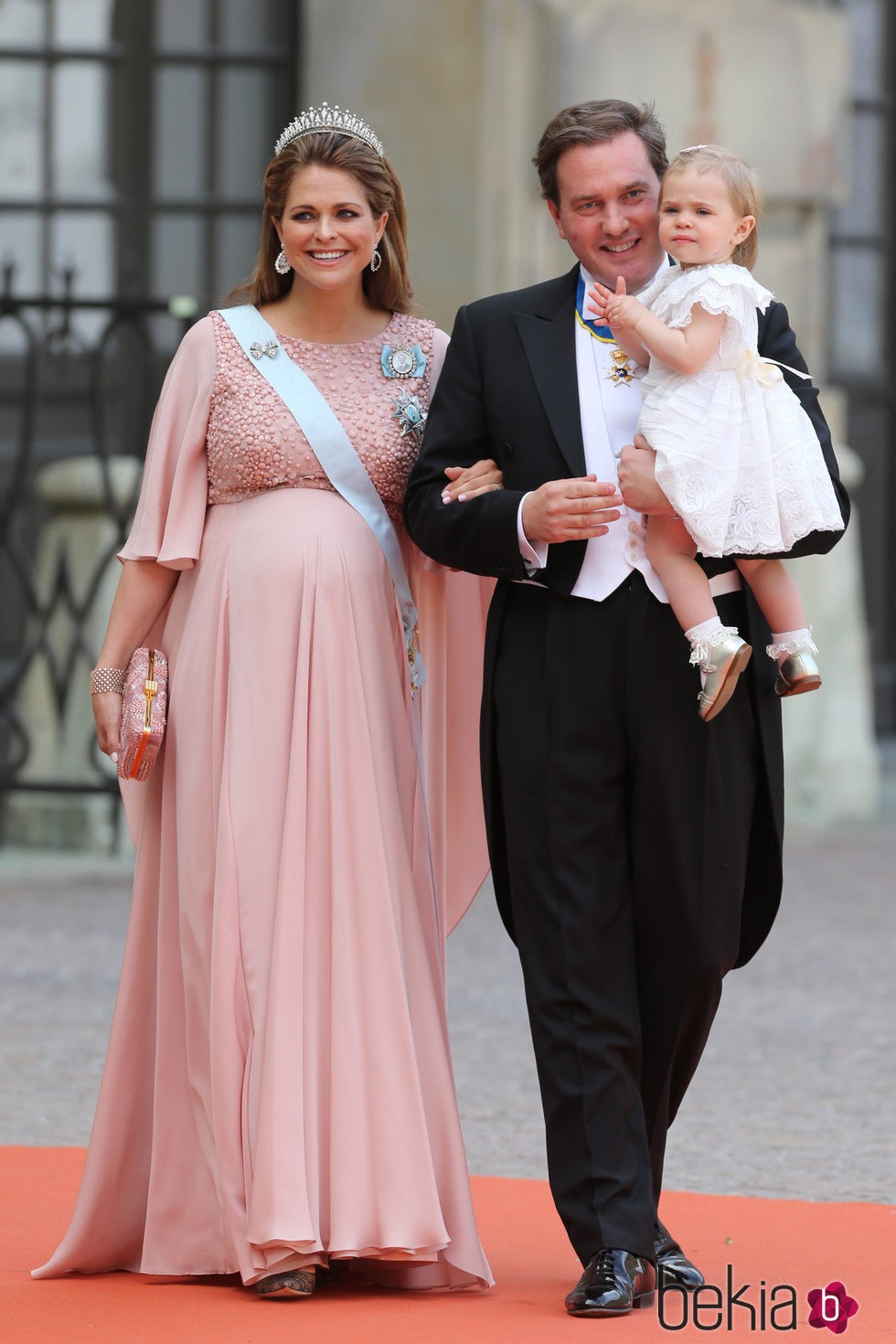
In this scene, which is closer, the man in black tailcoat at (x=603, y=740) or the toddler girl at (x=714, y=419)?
the toddler girl at (x=714, y=419)

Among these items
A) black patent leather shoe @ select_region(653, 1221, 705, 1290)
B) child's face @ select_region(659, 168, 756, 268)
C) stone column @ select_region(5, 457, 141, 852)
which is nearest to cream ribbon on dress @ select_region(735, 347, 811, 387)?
child's face @ select_region(659, 168, 756, 268)

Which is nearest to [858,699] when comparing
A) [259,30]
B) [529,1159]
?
[259,30]

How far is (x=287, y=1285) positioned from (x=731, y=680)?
1.20m

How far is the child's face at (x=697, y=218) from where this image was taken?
3.47 m

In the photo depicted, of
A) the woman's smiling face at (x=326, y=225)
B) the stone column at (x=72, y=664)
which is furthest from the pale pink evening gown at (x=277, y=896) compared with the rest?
the stone column at (x=72, y=664)

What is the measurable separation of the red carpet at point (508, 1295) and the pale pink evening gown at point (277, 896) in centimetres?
9

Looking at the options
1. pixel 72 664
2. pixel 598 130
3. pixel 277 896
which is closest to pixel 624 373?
pixel 598 130

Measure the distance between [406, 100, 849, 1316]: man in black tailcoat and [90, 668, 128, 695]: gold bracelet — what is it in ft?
2.10

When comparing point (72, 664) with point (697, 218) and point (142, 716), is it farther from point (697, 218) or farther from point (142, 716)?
point (697, 218)

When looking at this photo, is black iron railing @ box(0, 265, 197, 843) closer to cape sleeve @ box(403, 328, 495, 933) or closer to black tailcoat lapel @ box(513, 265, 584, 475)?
cape sleeve @ box(403, 328, 495, 933)

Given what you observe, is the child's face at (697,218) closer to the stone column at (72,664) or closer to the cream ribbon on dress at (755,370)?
the cream ribbon on dress at (755,370)

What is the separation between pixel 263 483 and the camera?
3945 mm

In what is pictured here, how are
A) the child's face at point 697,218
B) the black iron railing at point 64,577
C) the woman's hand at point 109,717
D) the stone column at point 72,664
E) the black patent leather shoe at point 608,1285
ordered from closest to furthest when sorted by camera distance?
the child's face at point 697,218 → the black patent leather shoe at point 608,1285 → the woman's hand at point 109,717 → the black iron railing at point 64,577 → the stone column at point 72,664

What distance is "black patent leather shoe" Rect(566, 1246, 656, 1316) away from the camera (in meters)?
3.58
